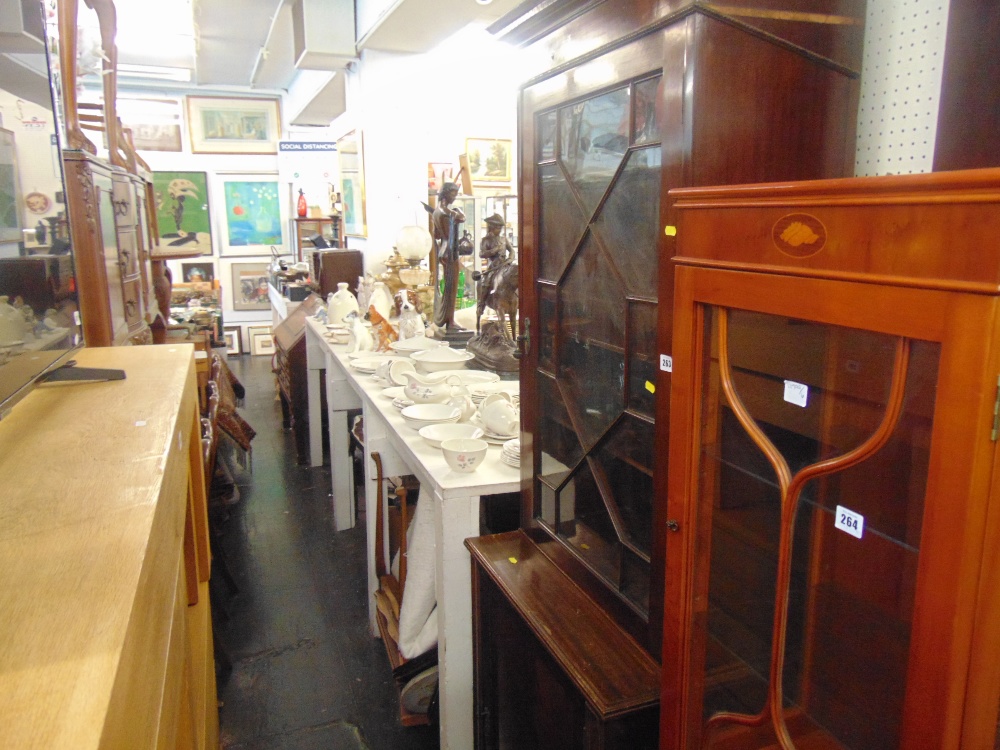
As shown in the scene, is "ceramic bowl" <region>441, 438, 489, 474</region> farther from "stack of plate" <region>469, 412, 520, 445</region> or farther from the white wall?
the white wall

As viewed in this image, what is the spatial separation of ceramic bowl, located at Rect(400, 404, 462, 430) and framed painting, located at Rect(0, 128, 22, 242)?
4.33 ft

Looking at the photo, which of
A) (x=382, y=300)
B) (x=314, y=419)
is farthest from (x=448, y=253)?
(x=314, y=419)

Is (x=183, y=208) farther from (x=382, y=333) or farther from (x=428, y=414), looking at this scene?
(x=428, y=414)

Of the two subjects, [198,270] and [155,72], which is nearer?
[155,72]

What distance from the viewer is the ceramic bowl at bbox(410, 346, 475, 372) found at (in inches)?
117

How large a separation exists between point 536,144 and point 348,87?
4.80 metres

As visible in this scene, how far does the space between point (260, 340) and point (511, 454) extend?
837 cm

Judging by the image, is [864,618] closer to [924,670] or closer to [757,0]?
[924,670]

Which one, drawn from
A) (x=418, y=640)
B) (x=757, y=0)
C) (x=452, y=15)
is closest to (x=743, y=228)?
(x=757, y=0)

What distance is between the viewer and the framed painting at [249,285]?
32.3 feet

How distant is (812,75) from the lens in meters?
1.13

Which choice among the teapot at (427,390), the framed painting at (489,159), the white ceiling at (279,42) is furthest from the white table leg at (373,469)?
the framed painting at (489,159)

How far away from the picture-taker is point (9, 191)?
1191mm

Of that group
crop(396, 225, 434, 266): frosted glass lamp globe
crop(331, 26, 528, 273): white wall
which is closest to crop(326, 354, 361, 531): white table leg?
crop(396, 225, 434, 266): frosted glass lamp globe
